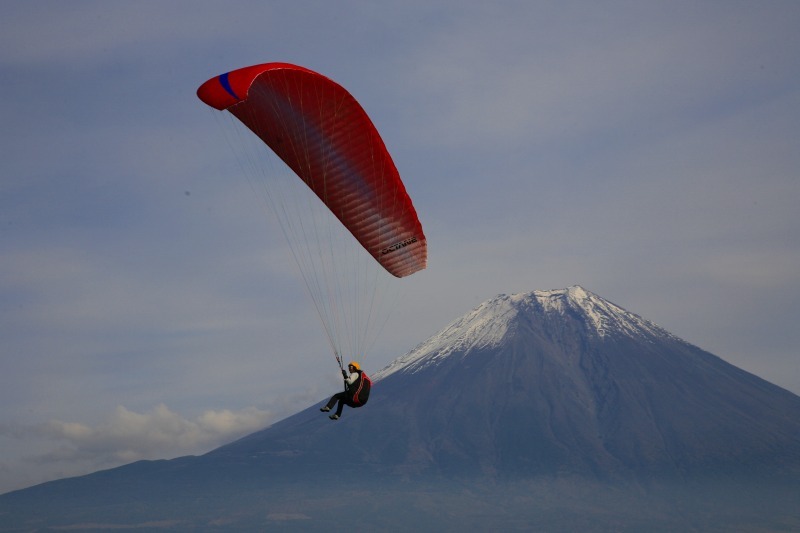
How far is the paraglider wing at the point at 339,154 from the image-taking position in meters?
24.5

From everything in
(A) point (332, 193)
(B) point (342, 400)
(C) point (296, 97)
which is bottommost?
(B) point (342, 400)

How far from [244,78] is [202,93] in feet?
3.75

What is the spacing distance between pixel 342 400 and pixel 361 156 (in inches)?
266

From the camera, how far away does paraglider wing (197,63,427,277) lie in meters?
24.5

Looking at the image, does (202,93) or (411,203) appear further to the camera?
(411,203)

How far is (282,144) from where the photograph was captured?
2636cm

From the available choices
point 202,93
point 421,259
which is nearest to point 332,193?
point 421,259

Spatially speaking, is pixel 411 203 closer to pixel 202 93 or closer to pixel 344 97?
pixel 344 97

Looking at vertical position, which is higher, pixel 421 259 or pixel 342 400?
pixel 421 259

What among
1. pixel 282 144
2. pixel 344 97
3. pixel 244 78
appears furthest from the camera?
pixel 282 144

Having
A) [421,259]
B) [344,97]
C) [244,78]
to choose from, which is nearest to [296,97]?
[344,97]

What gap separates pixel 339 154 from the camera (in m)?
26.2

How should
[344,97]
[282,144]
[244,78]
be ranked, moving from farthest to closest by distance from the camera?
1. [282,144]
2. [344,97]
3. [244,78]

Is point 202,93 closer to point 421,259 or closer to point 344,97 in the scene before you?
point 344,97
